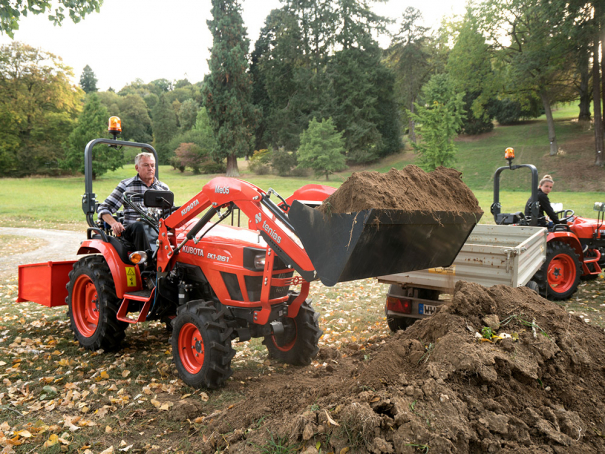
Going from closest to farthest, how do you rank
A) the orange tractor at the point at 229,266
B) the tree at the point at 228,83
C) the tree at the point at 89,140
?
the orange tractor at the point at 229,266, the tree at the point at 228,83, the tree at the point at 89,140

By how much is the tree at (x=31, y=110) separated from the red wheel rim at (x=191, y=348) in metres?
47.4

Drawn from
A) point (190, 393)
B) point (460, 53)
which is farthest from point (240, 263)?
point (460, 53)

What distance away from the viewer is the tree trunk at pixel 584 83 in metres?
28.9

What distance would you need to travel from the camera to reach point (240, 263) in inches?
162

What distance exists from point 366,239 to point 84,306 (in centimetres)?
401

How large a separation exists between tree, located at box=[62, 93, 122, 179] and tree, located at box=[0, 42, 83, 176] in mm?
2587

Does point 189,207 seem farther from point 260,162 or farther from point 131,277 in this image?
point 260,162

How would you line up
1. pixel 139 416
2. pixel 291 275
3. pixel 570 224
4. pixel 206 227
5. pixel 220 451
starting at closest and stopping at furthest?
pixel 220 451 < pixel 139 416 < pixel 291 275 < pixel 206 227 < pixel 570 224

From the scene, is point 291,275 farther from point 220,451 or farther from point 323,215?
point 220,451

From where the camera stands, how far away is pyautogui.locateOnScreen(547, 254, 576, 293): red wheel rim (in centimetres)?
751

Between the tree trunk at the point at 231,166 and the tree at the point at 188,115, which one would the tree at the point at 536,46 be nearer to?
the tree trunk at the point at 231,166

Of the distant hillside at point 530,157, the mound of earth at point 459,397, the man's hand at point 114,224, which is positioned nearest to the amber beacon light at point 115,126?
the man's hand at point 114,224

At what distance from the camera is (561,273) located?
7.66 m

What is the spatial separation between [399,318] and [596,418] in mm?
2771
